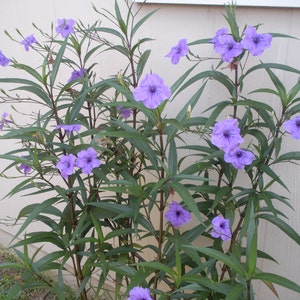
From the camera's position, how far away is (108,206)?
143 cm

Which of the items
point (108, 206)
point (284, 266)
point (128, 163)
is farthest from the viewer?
point (284, 266)

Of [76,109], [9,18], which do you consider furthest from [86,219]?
[9,18]

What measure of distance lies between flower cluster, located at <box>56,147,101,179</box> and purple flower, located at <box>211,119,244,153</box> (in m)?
0.38

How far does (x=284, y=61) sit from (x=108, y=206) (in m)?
0.76

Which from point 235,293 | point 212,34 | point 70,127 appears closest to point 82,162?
point 70,127

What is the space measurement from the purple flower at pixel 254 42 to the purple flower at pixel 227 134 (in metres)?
0.24

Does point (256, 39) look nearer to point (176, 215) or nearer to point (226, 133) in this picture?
point (226, 133)

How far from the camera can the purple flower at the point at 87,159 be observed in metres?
1.31

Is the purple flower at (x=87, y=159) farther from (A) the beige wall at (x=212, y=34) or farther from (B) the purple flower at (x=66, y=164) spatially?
(A) the beige wall at (x=212, y=34)

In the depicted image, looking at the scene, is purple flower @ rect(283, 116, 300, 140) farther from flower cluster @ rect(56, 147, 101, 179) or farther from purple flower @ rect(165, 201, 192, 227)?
flower cluster @ rect(56, 147, 101, 179)

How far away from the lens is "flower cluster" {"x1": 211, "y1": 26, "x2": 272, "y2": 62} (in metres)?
1.23

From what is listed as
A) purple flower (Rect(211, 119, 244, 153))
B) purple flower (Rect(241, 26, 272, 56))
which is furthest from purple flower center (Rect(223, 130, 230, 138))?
purple flower (Rect(241, 26, 272, 56))

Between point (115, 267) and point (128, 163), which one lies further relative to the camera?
point (128, 163)

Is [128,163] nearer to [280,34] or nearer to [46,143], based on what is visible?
[46,143]
